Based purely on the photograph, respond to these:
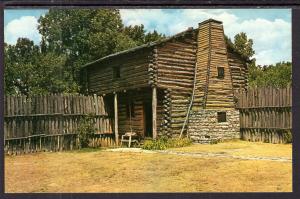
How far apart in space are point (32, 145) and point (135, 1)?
12.6m

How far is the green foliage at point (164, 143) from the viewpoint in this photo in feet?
65.1

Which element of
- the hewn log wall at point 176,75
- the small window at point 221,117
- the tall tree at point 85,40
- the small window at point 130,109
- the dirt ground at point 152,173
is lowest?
the dirt ground at point 152,173

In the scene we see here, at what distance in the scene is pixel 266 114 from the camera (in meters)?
20.5

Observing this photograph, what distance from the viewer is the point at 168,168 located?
14156 mm

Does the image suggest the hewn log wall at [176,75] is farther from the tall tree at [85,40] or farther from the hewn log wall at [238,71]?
the tall tree at [85,40]

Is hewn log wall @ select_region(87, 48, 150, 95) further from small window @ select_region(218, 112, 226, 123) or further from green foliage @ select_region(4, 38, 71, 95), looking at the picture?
small window @ select_region(218, 112, 226, 123)

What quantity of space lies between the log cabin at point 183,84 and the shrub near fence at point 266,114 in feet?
2.26

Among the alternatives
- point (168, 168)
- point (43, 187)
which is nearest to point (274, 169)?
point (168, 168)

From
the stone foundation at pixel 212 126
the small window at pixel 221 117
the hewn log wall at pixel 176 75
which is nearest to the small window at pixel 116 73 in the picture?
the hewn log wall at pixel 176 75

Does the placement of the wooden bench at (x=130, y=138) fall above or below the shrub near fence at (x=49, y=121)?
below

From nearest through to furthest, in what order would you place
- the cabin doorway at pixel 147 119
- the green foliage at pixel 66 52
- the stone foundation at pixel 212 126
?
the stone foundation at pixel 212 126 → the cabin doorway at pixel 147 119 → the green foliage at pixel 66 52

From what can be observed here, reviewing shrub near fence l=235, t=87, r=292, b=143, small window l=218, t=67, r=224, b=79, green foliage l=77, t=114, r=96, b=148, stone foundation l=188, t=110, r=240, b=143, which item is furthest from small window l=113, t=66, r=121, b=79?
shrub near fence l=235, t=87, r=292, b=143

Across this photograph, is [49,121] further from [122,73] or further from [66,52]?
[66,52]

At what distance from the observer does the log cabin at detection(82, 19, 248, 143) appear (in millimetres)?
21750
